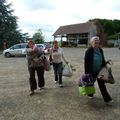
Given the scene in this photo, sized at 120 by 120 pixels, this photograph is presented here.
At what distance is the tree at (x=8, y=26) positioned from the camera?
57272 millimetres

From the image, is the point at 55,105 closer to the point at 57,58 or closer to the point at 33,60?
the point at 33,60

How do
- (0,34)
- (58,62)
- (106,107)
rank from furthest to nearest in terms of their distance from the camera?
(0,34), (58,62), (106,107)

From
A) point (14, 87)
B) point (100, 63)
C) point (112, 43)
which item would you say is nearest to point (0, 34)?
point (112, 43)

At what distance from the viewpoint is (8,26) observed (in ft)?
193

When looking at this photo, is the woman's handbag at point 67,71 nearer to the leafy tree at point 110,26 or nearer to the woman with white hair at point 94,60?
the woman with white hair at point 94,60

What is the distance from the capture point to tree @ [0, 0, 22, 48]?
57.3m

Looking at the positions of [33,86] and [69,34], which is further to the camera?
[69,34]

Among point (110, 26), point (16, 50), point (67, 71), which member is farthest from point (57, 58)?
point (110, 26)

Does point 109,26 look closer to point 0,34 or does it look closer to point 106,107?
point 0,34

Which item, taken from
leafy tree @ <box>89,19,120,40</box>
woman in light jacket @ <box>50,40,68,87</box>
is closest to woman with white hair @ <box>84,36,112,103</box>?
woman in light jacket @ <box>50,40,68,87</box>

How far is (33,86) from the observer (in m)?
10.8

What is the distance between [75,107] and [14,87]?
13.6ft

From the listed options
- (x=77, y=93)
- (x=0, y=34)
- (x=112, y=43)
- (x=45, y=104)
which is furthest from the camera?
(x=112, y=43)

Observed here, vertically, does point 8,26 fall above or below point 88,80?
above
